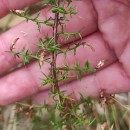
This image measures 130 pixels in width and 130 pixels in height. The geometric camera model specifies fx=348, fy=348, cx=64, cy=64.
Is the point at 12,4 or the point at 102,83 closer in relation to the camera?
the point at 12,4

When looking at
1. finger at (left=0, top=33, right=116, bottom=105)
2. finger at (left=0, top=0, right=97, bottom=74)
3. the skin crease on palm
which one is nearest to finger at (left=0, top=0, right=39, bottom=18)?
the skin crease on palm

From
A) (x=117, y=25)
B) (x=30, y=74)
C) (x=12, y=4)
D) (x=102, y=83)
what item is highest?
(x=12, y=4)

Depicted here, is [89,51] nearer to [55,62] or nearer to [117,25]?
[117,25]

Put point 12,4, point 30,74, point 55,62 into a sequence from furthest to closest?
point 30,74 → point 12,4 → point 55,62

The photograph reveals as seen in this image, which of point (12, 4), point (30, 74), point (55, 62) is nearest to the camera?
point (55, 62)

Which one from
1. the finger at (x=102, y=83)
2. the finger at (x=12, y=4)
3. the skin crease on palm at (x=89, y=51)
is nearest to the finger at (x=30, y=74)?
the skin crease on palm at (x=89, y=51)

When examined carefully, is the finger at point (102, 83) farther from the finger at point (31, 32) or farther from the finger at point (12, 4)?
the finger at point (12, 4)

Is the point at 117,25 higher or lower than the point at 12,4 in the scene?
lower

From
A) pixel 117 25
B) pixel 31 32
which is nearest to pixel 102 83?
pixel 117 25
